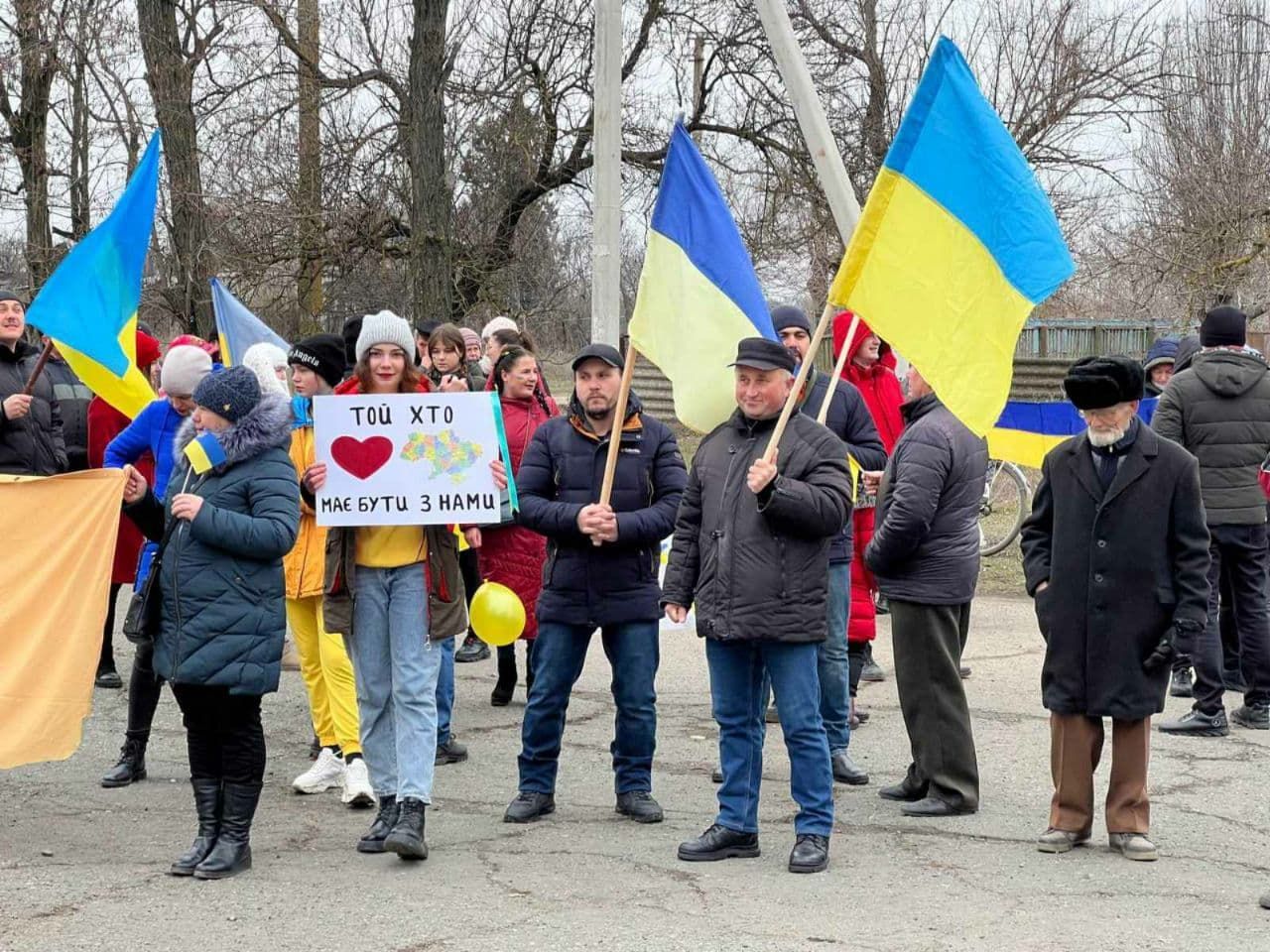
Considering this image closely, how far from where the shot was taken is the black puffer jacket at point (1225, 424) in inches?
335

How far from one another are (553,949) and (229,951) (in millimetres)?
971

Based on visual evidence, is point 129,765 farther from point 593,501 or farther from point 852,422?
point 852,422

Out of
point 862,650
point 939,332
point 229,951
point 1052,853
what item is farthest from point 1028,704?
point 229,951

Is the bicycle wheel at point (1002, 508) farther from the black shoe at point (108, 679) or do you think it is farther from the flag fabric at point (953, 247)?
the flag fabric at point (953, 247)

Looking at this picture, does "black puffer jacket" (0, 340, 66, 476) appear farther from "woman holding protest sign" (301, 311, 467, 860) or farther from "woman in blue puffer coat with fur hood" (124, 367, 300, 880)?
"woman in blue puffer coat with fur hood" (124, 367, 300, 880)

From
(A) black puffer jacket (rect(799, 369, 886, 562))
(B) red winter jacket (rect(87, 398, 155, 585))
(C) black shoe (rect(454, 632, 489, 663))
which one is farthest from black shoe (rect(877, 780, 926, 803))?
(B) red winter jacket (rect(87, 398, 155, 585))

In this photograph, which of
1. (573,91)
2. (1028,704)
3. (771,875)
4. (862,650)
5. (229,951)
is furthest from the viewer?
(573,91)

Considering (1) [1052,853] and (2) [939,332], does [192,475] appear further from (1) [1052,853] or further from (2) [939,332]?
(1) [1052,853]

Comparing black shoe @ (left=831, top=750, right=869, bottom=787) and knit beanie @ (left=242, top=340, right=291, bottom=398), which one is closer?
knit beanie @ (left=242, top=340, right=291, bottom=398)

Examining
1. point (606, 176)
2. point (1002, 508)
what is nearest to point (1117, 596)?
point (606, 176)

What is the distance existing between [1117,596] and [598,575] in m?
1.97

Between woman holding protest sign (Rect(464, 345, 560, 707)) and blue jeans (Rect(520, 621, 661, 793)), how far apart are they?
1.51 meters

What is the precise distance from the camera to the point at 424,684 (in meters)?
6.24

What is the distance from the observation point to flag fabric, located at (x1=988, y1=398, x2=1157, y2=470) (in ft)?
40.0
